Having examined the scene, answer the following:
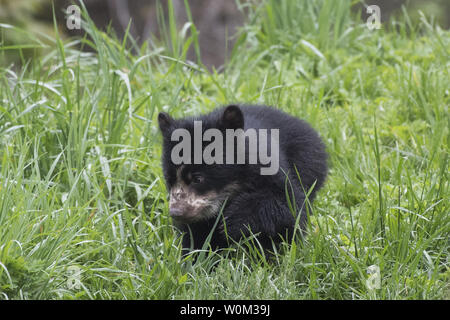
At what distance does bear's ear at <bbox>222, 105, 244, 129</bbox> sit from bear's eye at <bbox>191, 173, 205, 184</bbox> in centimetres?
30

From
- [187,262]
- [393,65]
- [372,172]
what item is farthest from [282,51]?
[187,262]

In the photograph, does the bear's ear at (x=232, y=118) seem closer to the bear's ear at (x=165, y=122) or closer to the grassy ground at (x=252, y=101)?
the bear's ear at (x=165, y=122)

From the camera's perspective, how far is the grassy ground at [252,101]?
300 cm

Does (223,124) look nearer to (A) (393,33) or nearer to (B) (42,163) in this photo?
(B) (42,163)

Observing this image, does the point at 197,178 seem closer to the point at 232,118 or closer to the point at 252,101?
the point at 232,118

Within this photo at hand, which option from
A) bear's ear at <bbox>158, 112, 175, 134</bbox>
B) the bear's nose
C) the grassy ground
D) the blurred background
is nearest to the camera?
the grassy ground

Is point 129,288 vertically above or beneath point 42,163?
beneath

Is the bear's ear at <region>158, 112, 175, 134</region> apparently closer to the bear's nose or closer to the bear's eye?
the bear's eye

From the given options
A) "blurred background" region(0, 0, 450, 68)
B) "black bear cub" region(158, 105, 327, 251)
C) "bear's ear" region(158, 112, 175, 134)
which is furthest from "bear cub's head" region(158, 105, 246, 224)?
"blurred background" region(0, 0, 450, 68)

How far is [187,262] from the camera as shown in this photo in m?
3.25

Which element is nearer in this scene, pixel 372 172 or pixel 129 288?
pixel 129 288

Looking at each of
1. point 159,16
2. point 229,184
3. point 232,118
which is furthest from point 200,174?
point 159,16

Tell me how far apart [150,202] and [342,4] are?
2.94 m

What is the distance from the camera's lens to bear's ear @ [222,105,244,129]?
11.2 ft
